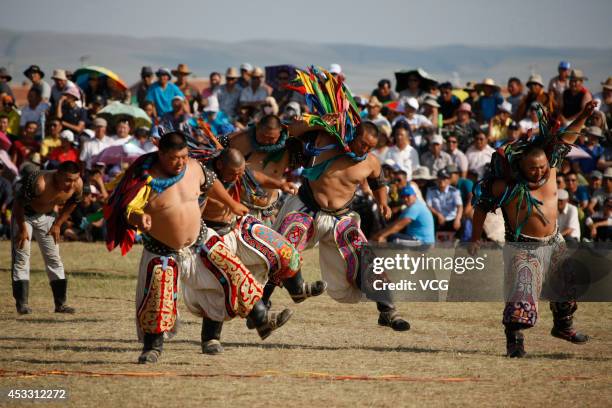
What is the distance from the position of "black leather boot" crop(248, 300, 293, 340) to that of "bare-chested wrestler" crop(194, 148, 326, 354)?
295mm

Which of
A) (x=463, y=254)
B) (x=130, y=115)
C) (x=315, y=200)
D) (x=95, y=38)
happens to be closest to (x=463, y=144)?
(x=463, y=254)

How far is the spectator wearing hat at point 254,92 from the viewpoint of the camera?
58.3 feet

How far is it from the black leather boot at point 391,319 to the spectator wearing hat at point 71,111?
29.9 feet

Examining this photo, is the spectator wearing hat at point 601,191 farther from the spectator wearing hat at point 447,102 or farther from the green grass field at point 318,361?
the green grass field at point 318,361

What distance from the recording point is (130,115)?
660 inches

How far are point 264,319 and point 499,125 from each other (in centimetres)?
912

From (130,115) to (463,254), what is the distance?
21.7 ft

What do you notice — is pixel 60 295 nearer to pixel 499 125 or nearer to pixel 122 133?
pixel 122 133

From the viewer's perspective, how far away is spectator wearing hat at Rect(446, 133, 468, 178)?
50.5 ft

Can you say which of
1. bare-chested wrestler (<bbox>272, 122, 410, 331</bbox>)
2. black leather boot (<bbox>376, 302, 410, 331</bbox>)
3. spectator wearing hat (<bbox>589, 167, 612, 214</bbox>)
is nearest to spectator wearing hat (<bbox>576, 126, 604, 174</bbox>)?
spectator wearing hat (<bbox>589, 167, 612, 214</bbox>)

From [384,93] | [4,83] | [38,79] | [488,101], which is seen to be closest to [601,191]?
[488,101]

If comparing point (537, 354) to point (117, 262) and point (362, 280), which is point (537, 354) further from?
point (117, 262)

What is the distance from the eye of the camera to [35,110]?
17.4m

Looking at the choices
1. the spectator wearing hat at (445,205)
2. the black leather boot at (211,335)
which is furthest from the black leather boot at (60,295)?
the spectator wearing hat at (445,205)
